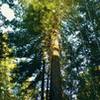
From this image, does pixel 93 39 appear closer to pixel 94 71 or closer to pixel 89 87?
pixel 94 71

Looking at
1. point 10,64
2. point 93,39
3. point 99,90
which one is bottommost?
point 99,90

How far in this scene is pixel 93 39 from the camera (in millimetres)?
26031

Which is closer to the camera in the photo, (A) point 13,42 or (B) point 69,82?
(A) point 13,42

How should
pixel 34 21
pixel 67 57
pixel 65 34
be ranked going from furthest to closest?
pixel 67 57
pixel 65 34
pixel 34 21

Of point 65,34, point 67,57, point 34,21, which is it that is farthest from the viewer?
point 67,57

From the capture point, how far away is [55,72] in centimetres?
1555

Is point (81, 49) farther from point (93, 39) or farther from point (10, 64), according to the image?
point (10, 64)

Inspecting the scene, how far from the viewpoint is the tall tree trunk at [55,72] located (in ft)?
48.3

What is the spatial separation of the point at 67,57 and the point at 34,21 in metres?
9.56

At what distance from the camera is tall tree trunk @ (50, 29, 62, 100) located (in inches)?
580

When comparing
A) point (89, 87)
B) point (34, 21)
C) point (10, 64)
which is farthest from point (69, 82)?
point (34, 21)

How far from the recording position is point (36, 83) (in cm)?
2898

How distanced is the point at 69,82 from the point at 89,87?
78.3 inches

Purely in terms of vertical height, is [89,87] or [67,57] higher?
[67,57]
